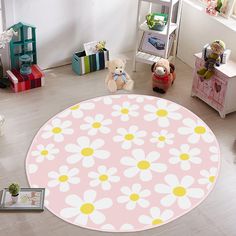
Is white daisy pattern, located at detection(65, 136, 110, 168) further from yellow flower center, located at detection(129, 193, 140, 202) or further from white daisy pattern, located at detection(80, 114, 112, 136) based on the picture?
yellow flower center, located at detection(129, 193, 140, 202)

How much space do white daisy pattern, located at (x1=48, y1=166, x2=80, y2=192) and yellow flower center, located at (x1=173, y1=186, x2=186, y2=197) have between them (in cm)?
65

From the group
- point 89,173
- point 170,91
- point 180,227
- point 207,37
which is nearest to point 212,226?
point 180,227

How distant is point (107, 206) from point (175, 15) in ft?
7.52

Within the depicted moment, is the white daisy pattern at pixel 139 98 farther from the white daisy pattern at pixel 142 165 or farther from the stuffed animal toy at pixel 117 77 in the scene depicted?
the white daisy pattern at pixel 142 165

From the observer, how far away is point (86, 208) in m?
3.32

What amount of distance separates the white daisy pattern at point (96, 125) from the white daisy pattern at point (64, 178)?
1.46 ft

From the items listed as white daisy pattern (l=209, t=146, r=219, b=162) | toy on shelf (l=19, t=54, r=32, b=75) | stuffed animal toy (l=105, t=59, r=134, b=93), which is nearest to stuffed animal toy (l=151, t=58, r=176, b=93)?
stuffed animal toy (l=105, t=59, r=134, b=93)

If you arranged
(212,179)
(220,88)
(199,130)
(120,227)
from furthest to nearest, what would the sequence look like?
(220,88), (199,130), (212,179), (120,227)

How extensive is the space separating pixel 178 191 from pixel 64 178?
0.77m

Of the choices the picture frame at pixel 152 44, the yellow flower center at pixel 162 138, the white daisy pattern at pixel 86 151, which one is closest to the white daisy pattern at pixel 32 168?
the white daisy pattern at pixel 86 151

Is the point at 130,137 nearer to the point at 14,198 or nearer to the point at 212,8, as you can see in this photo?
the point at 14,198

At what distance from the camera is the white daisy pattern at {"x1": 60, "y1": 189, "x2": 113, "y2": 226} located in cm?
325

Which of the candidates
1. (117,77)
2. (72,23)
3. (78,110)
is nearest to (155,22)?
(117,77)

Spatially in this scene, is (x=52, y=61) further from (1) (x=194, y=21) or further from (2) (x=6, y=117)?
(1) (x=194, y=21)
